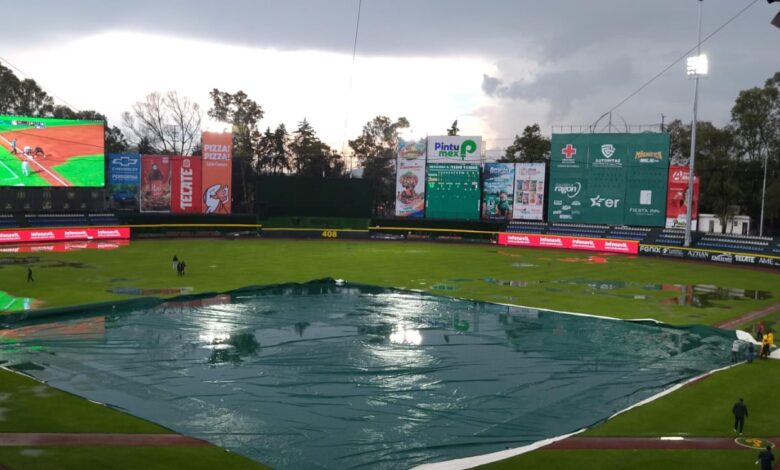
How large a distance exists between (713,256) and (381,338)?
44958 millimetres

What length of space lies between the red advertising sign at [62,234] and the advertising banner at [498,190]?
4072 cm

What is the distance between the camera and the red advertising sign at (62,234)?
58094 mm

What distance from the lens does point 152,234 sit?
69250 millimetres

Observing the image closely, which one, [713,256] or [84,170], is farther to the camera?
[84,170]

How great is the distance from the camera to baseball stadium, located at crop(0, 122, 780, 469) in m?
15.5

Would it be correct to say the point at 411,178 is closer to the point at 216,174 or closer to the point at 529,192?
the point at 529,192

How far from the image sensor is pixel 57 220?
207 feet

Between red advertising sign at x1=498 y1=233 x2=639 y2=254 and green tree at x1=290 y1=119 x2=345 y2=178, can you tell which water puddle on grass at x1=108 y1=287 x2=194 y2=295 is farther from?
green tree at x1=290 y1=119 x2=345 y2=178

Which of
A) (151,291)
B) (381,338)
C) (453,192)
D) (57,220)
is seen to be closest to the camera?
(381,338)

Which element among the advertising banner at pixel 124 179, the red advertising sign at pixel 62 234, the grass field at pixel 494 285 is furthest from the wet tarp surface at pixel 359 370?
the advertising banner at pixel 124 179

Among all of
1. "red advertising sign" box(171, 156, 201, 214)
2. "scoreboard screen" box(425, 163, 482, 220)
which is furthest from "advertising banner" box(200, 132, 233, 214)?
"scoreboard screen" box(425, 163, 482, 220)

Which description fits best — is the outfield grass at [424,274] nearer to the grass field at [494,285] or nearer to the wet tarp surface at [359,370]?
the grass field at [494,285]

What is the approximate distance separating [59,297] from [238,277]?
1141 cm

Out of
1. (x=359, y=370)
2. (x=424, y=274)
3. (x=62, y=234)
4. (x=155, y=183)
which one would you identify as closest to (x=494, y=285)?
(x=424, y=274)
